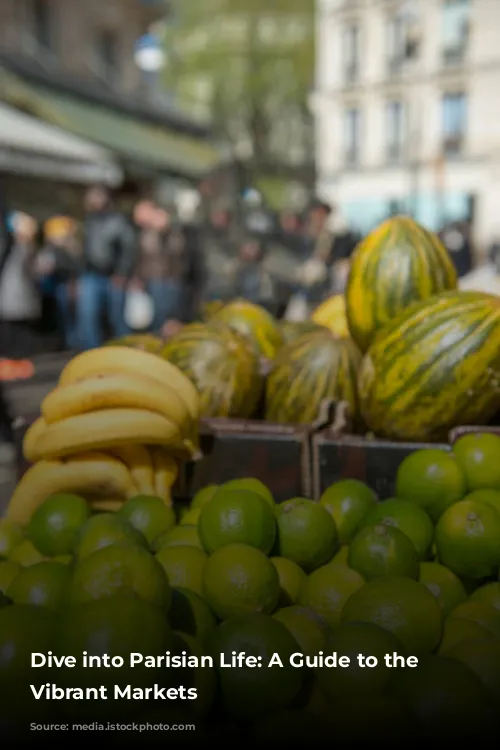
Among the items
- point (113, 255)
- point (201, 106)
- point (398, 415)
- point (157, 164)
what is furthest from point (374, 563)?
point (201, 106)

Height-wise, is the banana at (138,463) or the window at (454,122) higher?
the window at (454,122)

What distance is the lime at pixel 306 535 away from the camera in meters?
2.05

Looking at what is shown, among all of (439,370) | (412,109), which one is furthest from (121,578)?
(412,109)

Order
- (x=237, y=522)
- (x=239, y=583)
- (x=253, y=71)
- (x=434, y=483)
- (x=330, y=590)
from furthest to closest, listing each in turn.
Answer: (x=253, y=71), (x=434, y=483), (x=237, y=522), (x=330, y=590), (x=239, y=583)

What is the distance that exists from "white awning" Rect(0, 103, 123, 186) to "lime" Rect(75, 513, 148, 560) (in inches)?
285

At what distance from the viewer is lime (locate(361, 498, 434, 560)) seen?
206cm

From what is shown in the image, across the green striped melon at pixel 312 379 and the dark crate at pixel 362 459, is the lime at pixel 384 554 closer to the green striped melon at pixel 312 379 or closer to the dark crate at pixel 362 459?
the dark crate at pixel 362 459

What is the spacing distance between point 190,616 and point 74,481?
824 millimetres

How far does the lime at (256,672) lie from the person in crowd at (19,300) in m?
6.20

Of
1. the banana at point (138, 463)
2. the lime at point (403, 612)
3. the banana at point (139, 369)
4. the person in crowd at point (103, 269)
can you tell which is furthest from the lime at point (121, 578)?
the person in crowd at point (103, 269)

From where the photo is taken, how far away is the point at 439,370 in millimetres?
2541

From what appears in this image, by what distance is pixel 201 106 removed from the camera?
35.2 meters

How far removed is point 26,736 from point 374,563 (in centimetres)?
83

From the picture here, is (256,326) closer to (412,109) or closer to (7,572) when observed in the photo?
(7,572)
